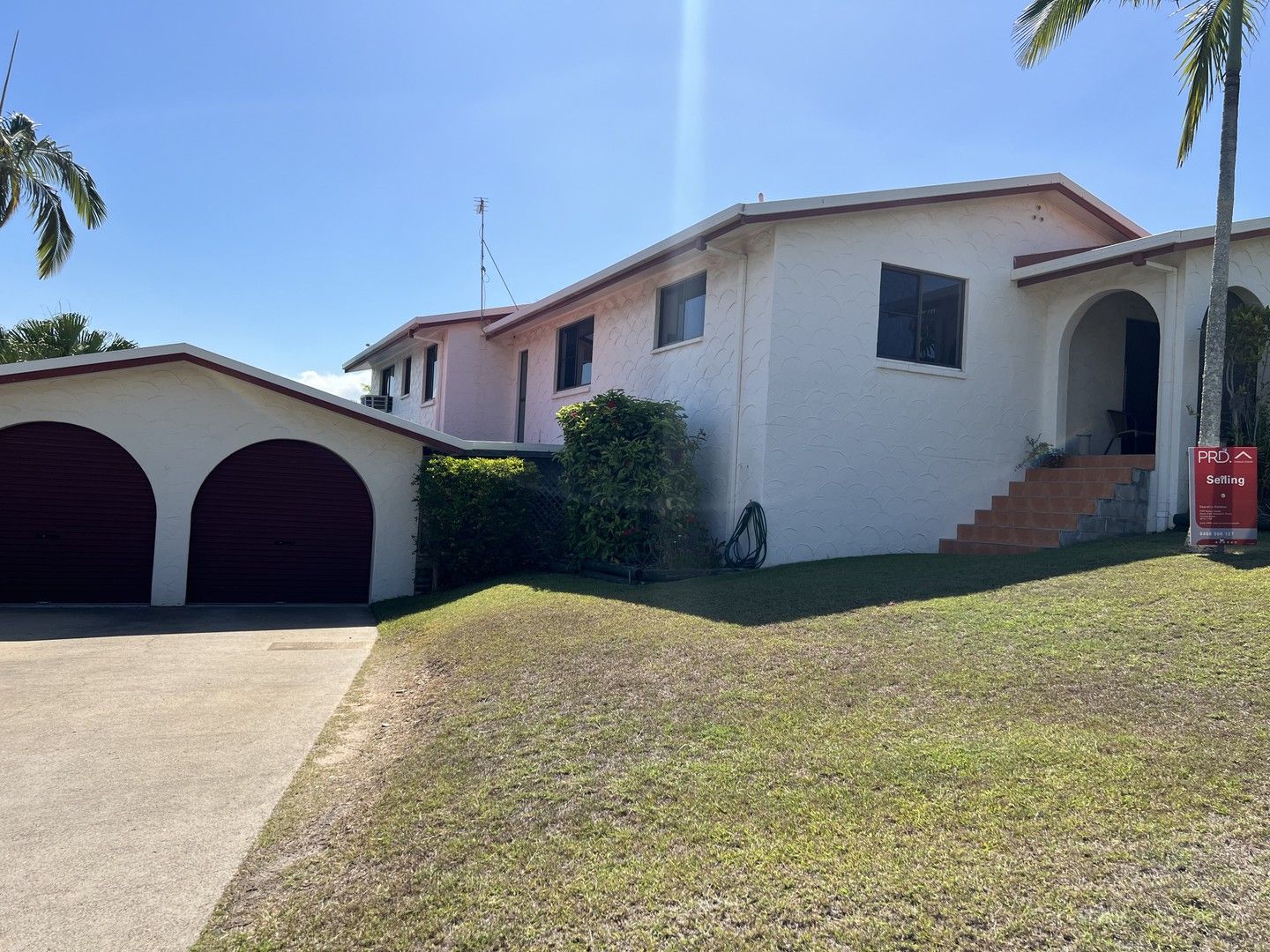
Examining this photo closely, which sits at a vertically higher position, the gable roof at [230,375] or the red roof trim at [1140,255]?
the red roof trim at [1140,255]

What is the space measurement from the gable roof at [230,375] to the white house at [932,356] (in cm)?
340

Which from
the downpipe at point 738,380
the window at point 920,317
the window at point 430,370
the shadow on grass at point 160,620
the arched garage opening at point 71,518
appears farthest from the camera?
the window at point 430,370

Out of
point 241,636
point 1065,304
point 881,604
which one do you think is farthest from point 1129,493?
point 241,636

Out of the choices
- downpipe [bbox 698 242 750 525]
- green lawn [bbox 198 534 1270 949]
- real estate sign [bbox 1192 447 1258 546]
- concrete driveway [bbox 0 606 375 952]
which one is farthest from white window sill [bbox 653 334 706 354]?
real estate sign [bbox 1192 447 1258 546]

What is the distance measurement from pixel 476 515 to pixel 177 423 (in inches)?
168

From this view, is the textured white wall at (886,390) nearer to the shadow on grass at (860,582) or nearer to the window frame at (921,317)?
the window frame at (921,317)

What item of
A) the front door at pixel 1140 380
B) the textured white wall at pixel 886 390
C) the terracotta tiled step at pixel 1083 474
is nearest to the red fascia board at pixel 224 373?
the textured white wall at pixel 886 390

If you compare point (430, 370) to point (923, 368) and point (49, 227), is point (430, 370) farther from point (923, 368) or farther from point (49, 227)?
point (923, 368)

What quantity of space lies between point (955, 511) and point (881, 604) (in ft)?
17.1

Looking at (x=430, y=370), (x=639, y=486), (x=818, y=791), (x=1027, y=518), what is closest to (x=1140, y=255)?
(x=1027, y=518)

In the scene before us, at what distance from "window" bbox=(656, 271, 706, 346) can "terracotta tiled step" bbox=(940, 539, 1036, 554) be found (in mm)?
4547

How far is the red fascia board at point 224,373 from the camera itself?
1156cm

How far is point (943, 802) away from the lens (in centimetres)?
388

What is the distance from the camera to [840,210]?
37.6 feet
